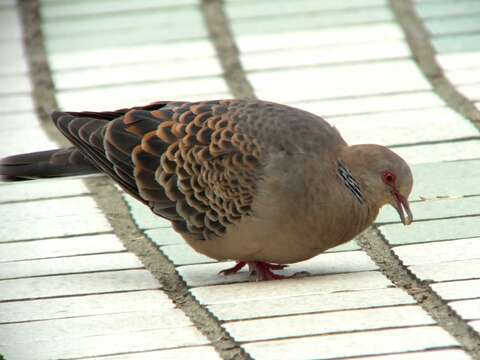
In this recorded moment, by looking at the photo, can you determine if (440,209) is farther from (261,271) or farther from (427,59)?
(427,59)

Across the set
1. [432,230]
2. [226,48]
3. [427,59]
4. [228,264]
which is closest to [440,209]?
[432,230]

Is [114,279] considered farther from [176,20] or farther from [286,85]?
[176,20]

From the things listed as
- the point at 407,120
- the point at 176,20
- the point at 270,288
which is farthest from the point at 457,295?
the point at 176,20

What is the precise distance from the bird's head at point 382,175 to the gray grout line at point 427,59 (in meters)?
1.66

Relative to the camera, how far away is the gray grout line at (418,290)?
3.96 metres

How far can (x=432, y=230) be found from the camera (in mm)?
5191

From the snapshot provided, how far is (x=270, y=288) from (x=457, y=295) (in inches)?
27.3

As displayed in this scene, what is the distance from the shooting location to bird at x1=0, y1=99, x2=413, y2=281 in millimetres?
4688

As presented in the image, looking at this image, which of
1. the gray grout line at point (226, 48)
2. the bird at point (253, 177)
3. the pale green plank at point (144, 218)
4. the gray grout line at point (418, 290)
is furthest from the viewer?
the gray grout line at point (226, 48)

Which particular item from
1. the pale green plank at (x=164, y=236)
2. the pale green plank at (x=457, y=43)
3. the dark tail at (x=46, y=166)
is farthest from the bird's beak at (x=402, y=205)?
the pale green plank at (x=457, y=43)

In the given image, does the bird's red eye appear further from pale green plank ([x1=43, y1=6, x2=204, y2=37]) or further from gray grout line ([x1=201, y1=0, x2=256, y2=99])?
pale green plank ([x1=43, y1=6, x2=204, y2=37])

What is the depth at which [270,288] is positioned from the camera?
4.71 metres

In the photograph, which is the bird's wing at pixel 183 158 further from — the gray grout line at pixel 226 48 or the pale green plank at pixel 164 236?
the gray grout line at pixel 226 48

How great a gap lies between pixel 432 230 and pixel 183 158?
1041 mm
